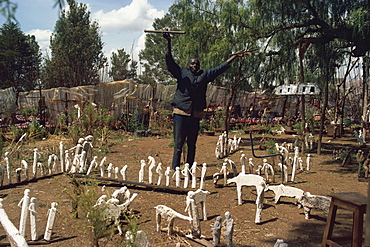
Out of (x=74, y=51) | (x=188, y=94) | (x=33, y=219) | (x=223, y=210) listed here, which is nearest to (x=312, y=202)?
(x=223, y=210)

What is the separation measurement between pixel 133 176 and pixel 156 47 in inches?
1039

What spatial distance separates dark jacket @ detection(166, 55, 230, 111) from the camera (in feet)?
19.5

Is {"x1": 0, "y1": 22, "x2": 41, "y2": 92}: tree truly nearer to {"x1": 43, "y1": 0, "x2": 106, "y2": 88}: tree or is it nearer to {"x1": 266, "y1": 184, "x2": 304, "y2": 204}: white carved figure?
{"x1": 43, "y1": 0, "x2": 106, "y2": 88}: tree

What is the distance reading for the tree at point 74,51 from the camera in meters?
20.7

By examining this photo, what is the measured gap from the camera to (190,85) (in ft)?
19.6

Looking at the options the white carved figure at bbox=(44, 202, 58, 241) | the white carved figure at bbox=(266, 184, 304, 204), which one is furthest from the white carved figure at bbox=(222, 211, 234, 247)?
the white carved figure at bbox=(44, 202, 58, 241)

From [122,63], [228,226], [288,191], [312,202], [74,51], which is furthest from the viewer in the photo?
[122,63]

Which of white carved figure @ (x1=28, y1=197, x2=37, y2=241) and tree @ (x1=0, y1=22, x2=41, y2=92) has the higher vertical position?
tree @ (x1=0, y1=22, x2=41, y2=92)

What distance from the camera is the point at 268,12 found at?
28.1 feet

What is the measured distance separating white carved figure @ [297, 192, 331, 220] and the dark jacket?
2525 millimetres

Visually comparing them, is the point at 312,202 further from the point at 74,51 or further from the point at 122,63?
the point at 122,63

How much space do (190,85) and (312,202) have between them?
2.85 metres

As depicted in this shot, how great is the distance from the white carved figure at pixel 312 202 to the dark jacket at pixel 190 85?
2525mm

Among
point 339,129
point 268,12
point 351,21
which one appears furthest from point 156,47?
point 351,21
